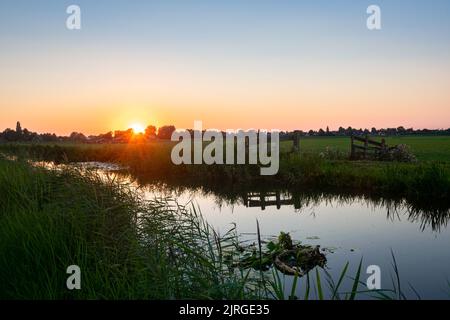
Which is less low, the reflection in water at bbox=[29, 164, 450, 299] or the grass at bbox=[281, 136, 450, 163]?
the grass at bbox=[281, 136, 450, 163]

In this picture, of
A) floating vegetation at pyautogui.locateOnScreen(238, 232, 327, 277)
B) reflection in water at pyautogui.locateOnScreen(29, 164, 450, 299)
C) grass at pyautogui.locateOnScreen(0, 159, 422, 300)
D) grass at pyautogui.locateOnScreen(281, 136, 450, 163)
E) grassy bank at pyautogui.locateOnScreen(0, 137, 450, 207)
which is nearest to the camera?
grass at pyautogui.locateOnScreen(0, 159, 422, 300)

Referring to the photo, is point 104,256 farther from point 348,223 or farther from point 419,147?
point 419,147

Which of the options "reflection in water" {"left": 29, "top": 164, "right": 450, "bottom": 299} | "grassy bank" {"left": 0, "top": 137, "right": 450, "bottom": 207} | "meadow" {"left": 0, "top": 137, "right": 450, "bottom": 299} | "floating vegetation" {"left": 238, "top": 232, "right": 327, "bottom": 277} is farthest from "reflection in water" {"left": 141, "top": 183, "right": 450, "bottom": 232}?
"meadow" {"left": 0, "top": 137, "right": 450, "bottom": 299}

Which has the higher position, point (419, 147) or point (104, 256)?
point (419, 147)

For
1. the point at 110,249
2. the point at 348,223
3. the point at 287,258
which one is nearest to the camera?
the point at 110,249

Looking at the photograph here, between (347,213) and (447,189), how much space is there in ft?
14.3

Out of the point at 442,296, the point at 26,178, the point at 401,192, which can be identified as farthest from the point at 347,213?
the point at 26,178

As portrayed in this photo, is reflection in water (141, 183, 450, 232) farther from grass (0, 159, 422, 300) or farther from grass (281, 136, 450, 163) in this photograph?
grass (281, 136, 450, 163)

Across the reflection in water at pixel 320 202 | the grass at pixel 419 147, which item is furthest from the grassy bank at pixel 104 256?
the grass at pixel 419 147

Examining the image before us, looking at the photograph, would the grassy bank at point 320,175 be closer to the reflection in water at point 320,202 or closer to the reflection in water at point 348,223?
the reflection in water at point 320,202

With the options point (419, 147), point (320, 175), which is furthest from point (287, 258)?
point (419, 147)

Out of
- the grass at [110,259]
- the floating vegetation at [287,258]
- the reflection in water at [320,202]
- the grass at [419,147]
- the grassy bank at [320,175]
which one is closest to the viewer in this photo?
the grass at [110,259]

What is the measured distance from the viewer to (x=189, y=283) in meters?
5.52

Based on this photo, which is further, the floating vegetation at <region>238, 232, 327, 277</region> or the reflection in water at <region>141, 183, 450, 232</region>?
the reflection in water at <region>141, 183, 450, 232</region>
